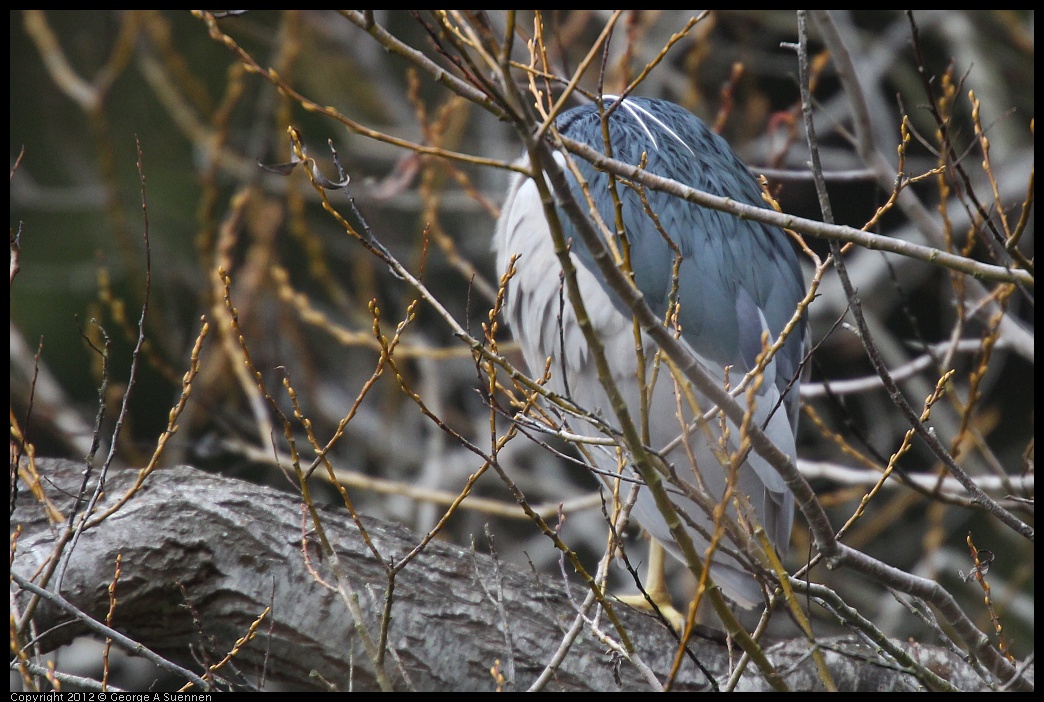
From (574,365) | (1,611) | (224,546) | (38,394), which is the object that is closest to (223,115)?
(38,394)

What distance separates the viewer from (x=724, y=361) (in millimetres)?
2139

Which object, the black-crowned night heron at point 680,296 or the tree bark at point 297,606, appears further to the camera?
the black-crowned night heron at point 680,296

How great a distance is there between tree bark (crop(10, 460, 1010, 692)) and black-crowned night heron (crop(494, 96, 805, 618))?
1.26ft

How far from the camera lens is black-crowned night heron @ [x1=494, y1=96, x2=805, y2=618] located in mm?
2133

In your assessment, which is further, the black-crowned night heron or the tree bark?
the black-crowned night heron

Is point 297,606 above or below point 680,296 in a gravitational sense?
below

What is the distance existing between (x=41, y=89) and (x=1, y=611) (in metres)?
4.40

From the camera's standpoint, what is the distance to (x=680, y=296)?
2.09 m

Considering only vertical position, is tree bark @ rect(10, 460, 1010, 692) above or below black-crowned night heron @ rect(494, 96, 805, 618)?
below

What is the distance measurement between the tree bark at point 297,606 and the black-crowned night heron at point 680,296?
1.26 feet

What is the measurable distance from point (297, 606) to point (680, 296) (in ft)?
3.37

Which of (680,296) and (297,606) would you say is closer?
(297,606)

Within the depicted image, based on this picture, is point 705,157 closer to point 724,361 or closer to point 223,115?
point 724,361

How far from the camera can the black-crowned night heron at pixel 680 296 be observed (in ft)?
7.00
